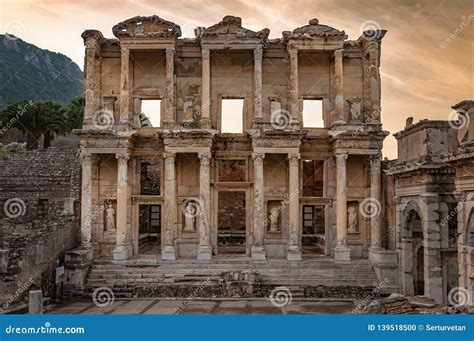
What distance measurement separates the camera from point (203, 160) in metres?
23.0

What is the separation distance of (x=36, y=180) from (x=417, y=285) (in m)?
20.3

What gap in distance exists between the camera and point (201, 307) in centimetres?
1852

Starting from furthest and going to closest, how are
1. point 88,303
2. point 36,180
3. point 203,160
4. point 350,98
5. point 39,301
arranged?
point 36,180
point 350,98
point 203,160
point 88,303
point 39,301

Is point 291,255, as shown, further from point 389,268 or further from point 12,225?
point 12,225

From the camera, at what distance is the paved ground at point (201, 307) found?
17844 mm

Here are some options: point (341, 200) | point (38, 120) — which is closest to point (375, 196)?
point (341, 200)

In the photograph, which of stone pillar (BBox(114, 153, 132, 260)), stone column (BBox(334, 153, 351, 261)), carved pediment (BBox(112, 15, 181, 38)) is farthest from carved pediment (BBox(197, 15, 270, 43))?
stone pillar (BBox(114, 153, 132, 260))

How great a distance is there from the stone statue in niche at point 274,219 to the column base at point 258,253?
179 centimetres

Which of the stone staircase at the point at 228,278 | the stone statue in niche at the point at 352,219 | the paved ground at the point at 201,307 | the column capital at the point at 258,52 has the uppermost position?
the column capital at the point at 258,52

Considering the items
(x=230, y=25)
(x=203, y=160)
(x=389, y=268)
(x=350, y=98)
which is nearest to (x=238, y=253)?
(x=203, y=160)

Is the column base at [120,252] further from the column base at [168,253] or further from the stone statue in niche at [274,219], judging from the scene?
the stone statue in niche at [274,219]

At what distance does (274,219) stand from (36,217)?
1289 centimetres

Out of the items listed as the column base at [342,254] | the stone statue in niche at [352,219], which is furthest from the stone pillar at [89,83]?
the stone statue in niche at [352,219]

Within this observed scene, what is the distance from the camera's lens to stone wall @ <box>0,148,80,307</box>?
1777 centimetres
